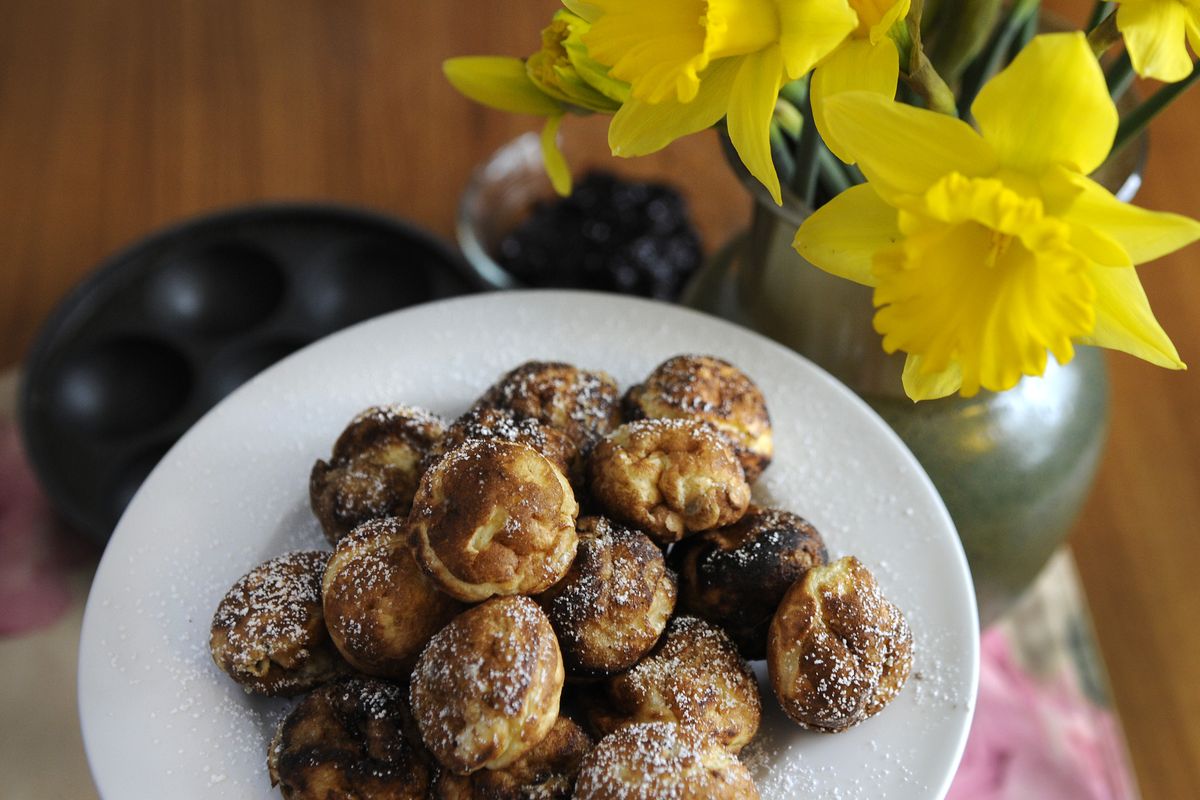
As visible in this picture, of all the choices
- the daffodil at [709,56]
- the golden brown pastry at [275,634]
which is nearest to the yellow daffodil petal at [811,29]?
the daffodil at [709,56]

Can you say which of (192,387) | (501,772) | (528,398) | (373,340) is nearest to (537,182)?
(192,387)

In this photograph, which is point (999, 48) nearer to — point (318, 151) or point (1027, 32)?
point (1027, 32)

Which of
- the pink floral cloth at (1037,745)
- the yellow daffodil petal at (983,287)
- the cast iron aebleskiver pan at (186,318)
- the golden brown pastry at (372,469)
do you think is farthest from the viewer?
the cast iron aebleskiver pan at (186,318)

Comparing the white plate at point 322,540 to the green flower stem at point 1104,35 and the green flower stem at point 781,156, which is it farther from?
the green flower stem at point 1104,35

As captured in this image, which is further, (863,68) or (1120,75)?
(1120,75)

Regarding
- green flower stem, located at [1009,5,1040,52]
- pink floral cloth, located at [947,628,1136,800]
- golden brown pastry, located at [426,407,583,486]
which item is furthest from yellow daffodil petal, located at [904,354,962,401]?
pink floral cloth, located at [947,628,1136,800]

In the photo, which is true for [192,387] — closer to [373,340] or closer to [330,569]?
[373,340]

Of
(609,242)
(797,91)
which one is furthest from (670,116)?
(609,242)
